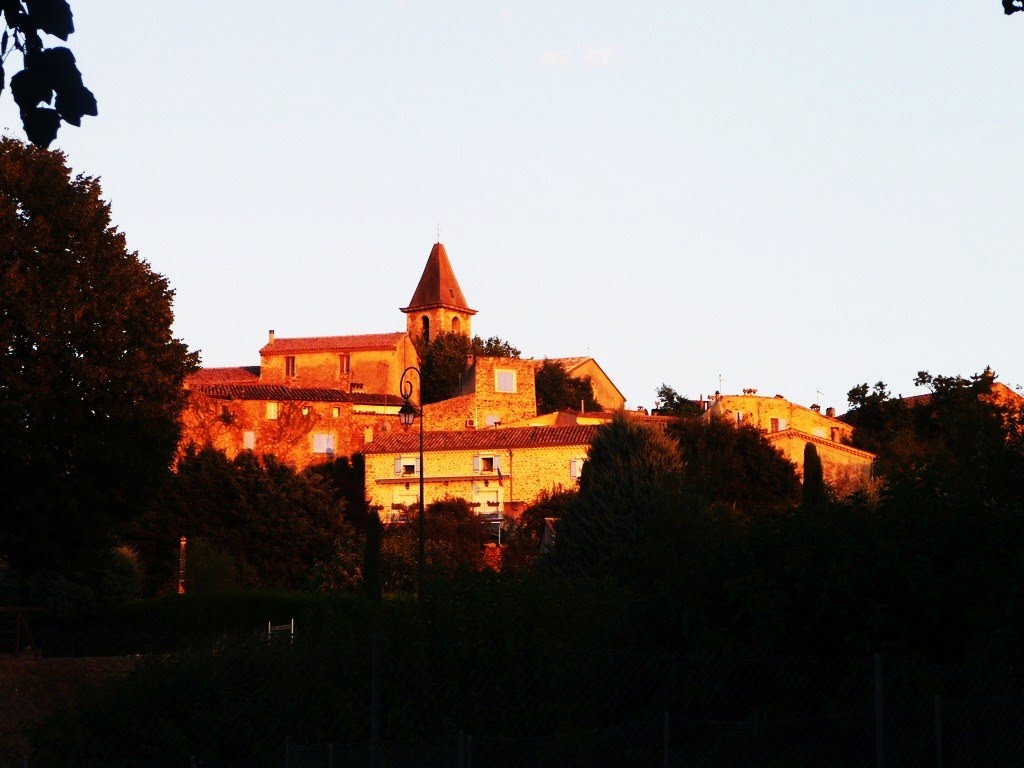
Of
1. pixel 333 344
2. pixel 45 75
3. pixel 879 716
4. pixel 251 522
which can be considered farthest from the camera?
pixel 333 344

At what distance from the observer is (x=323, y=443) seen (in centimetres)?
6406

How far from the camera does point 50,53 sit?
468cm

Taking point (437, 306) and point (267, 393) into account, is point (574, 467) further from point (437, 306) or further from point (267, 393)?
point (437, 306)

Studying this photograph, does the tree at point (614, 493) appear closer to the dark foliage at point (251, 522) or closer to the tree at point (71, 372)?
the tree at point (71, 372)

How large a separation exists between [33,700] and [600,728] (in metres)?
14.7

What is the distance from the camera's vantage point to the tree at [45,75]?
4.65 meters

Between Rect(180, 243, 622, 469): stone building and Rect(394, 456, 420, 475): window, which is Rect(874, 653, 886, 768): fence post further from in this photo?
Rect(180, 243, 622, 469): stone building

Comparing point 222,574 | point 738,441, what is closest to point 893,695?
point 222,574

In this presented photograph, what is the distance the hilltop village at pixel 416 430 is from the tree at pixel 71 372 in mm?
18354

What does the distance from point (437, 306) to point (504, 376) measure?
3233 centimetres

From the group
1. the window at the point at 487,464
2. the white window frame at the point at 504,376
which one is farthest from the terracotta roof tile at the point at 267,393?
the window at the point at 487,464

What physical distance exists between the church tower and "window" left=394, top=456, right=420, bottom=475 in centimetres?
3931

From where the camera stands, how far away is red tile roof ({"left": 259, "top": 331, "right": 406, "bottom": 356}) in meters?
76.8

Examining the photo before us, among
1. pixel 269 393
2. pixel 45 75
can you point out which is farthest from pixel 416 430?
pixel 45 75
